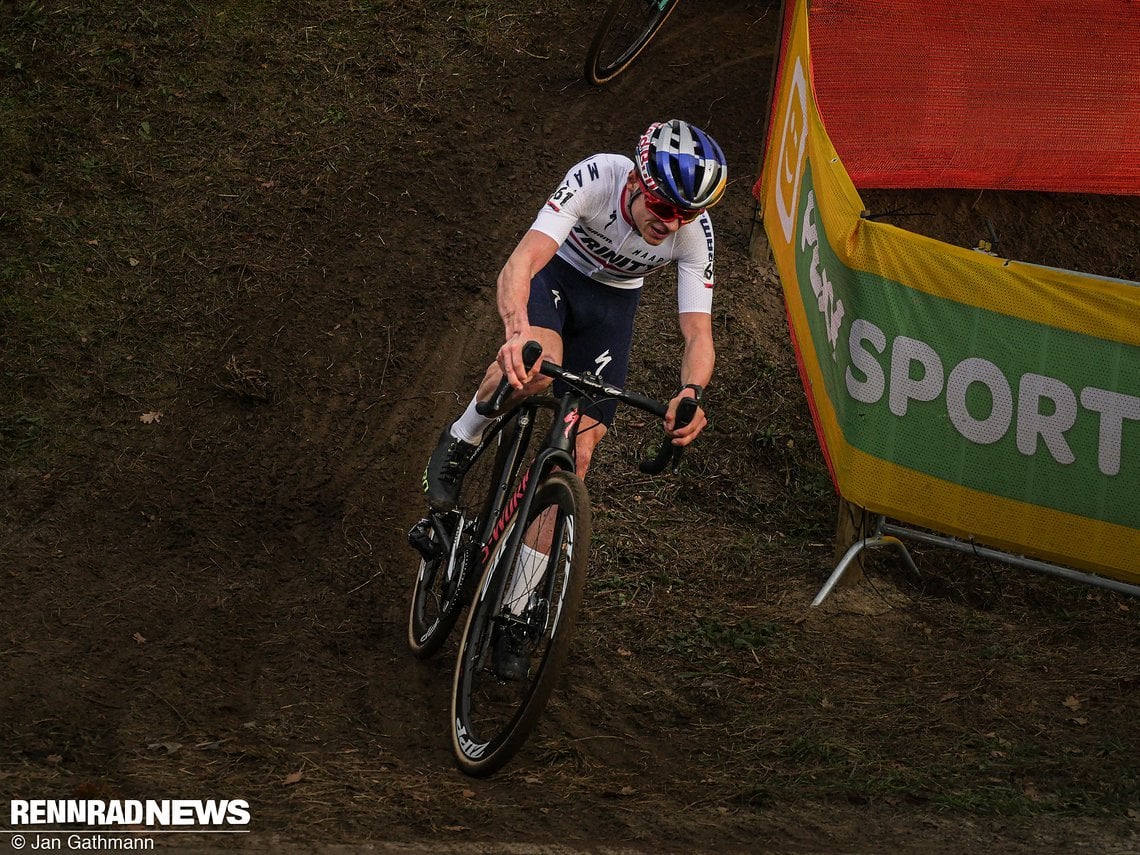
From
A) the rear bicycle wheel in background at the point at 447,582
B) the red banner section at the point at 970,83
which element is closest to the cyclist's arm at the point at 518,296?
the rear bicycle wheel in background at the point at 447,582

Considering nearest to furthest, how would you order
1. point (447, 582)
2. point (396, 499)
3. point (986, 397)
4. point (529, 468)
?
point (529, 468)
point (447, 582)
point (986, 397)
point (396, 499)

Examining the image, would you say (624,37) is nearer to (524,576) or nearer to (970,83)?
(970,83)

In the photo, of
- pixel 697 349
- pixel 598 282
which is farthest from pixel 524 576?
pixel 598 282

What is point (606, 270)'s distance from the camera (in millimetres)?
5207

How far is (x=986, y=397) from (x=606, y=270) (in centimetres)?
194

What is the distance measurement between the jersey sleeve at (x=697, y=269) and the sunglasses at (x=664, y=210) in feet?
1.15

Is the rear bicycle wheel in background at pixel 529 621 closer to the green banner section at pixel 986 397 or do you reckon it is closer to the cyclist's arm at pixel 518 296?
the cyclist's arm at pixel 518 296

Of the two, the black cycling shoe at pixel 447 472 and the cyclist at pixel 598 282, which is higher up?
the cyclist at pixel 598 282

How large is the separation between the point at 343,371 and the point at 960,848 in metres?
5.21

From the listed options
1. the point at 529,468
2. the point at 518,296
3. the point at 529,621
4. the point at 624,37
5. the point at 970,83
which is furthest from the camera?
the point at 624,37

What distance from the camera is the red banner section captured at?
8383mm

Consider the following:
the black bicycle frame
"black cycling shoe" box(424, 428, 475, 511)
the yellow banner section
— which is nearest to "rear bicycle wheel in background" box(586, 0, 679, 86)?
the yellow banner section

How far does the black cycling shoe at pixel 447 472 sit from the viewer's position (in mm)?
5266

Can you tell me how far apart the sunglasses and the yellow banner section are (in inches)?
45.1
